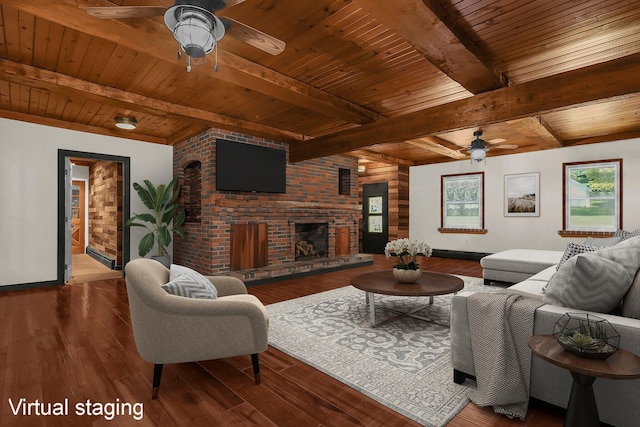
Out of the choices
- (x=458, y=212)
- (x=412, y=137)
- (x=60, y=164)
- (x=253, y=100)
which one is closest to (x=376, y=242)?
(x=458, y=212)

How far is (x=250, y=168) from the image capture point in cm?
541

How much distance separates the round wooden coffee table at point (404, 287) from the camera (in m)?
3.02

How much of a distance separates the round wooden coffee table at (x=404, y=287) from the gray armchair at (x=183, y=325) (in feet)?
4.47

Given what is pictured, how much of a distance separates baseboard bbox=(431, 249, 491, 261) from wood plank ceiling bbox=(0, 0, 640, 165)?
11.4 ft

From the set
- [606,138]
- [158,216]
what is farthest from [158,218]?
[606,138]

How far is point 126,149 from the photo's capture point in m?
5.59

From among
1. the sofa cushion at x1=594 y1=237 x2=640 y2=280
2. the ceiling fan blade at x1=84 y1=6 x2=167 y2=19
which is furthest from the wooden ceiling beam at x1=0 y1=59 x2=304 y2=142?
the sofa cushion at x1=594 y1=237 x2=640 y2=280

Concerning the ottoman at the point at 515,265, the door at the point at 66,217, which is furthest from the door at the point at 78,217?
the ottoman at the point at 515,265

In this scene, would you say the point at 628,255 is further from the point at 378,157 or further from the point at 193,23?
the point at 378,157

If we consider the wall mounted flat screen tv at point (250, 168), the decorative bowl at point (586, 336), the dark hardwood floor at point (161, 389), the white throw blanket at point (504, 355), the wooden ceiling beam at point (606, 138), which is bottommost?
the dark hardwood floor at point (161, 389)

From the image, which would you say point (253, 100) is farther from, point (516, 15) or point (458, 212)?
point (458, 212)

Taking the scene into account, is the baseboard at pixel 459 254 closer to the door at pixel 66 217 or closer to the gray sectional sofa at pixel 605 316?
the gray sectional sofa at pixel 605 316

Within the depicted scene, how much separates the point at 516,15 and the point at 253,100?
2880mm

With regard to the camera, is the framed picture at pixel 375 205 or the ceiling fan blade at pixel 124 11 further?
the framed picture at pixel 375 205
